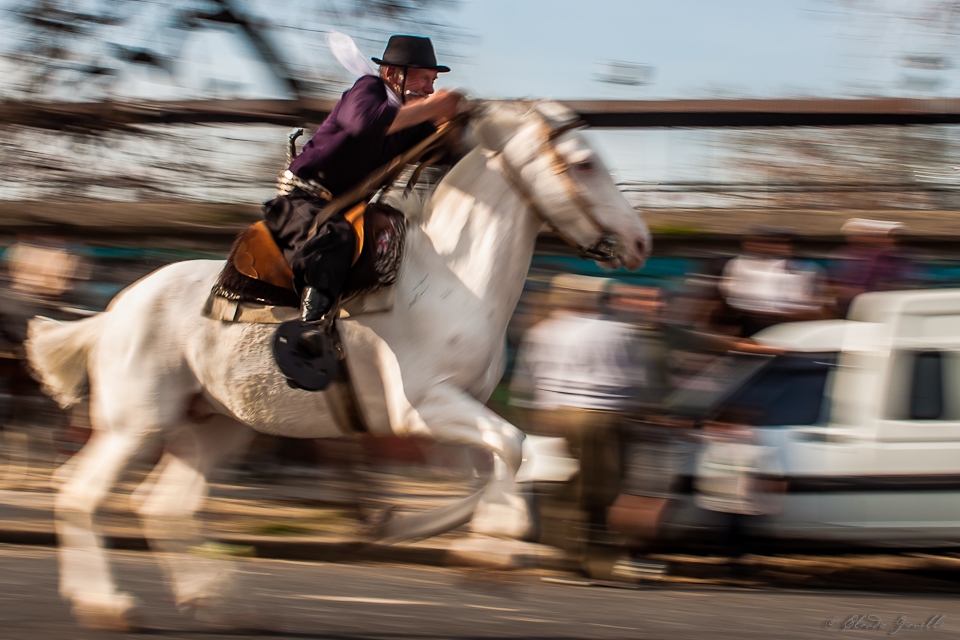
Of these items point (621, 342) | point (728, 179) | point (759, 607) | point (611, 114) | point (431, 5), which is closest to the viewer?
point (759, 607)

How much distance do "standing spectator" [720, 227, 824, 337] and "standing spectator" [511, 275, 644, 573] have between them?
153 cm

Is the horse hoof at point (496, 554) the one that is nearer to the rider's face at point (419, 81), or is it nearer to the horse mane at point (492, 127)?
the horse mane at point (492, 127)

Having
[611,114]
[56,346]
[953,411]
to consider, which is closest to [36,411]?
[56,346]

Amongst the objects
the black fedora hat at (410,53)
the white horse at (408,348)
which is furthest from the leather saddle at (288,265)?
the black fedora hat at (410,53)

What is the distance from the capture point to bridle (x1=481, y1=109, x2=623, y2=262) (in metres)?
4.61

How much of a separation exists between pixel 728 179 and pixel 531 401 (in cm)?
314

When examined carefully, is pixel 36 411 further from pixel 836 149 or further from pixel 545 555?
pixel 836 149

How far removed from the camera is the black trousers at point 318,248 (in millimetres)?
4367

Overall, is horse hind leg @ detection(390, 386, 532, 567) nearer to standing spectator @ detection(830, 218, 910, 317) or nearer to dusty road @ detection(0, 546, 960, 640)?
dusty road @ detection(0, 546, 960, 640)

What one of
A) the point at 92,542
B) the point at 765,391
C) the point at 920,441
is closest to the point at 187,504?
the point at 92,542

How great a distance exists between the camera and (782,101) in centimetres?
858

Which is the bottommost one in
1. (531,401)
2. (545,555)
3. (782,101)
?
(545,555)

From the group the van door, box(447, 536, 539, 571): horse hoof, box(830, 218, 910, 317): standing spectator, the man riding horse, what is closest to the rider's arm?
the man riding horse
